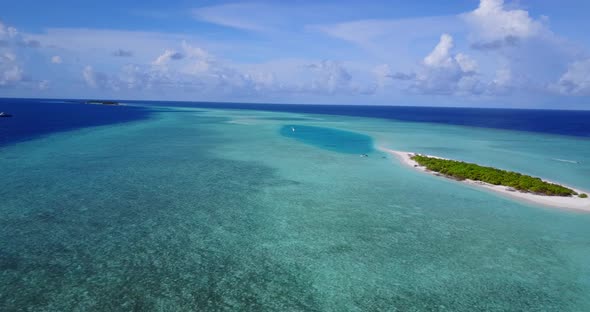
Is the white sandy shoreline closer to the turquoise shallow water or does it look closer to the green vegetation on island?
the green vegetation on island

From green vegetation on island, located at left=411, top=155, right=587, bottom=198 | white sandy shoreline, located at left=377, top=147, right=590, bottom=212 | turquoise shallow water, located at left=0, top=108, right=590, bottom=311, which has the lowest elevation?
turquoise shallow water, located at left=0, top=108, right=590, bottom=311

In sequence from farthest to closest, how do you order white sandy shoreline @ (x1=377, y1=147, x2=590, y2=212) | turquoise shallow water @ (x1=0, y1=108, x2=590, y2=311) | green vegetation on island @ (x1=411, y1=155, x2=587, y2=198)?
green vegetation on island @ (x1=411, y1=155, x2=587, y2=198) → white sandy shoreline @ (x1=377, y1=147, x2=590, y2=212) → turquoise shallow water @ (x1=0, y1=108, x2=590, y2=311)

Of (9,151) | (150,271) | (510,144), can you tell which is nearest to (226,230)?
(150,271)

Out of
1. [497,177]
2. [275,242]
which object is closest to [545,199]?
[497,177]

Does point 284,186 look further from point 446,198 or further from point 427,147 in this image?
point 427,147

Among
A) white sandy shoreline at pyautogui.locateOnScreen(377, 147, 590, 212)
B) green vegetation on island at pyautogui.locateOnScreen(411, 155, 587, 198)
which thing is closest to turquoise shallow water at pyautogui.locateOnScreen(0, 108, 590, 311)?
white sandy shoreline at pyautogui.locateOnScreen(377, 147, 590, 212)

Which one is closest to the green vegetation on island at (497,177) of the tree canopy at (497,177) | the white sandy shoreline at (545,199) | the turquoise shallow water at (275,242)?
the tree canopy at (497,177)
